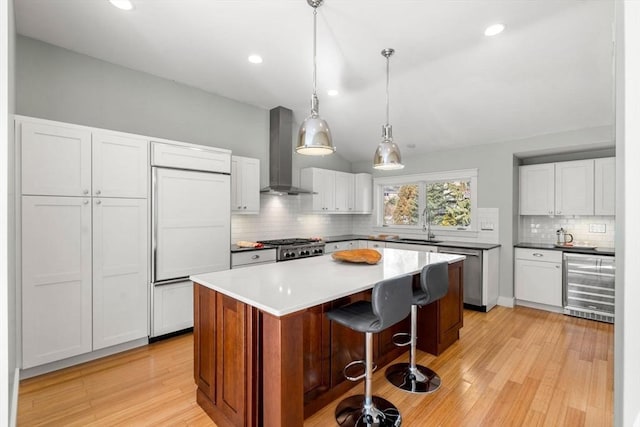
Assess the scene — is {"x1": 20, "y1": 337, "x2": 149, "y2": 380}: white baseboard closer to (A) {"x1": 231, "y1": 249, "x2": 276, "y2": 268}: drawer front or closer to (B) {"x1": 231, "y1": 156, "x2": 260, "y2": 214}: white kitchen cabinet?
(A) {"x1": 231, "y1": 249, "x2": 276, "y2": 268}: drawer front

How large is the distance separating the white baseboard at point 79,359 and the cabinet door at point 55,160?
4.87ft

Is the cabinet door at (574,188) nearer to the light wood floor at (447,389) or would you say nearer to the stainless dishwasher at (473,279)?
the stainless dishwasher at (473,279)

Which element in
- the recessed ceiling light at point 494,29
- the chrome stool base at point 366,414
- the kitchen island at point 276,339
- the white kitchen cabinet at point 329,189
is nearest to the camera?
the kitchen island at point 276,339

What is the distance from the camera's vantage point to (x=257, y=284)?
199cm

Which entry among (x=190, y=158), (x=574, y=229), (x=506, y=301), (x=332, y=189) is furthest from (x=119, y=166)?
(x=574, y=229)

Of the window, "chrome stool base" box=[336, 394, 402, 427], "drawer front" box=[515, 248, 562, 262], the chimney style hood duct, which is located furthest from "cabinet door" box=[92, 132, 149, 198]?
"drawer front" box=[515, 248, 562, 262]

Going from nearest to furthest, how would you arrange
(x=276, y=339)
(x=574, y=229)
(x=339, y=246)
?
(x=276, y=339) < (x=574, y=229) < (x=339, y=246)

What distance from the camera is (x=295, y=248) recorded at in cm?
451

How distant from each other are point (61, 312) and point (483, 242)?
5278 millimetres

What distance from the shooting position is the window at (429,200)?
16.6 feet

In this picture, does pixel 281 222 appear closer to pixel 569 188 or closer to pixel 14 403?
pixel 14 403

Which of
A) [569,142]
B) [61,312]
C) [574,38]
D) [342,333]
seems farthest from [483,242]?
[61,312]

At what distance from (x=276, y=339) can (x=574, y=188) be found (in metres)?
4.71

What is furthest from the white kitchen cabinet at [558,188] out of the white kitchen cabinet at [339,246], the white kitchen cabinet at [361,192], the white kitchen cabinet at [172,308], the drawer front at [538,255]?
the white kitchen cabinet at [172,308]
